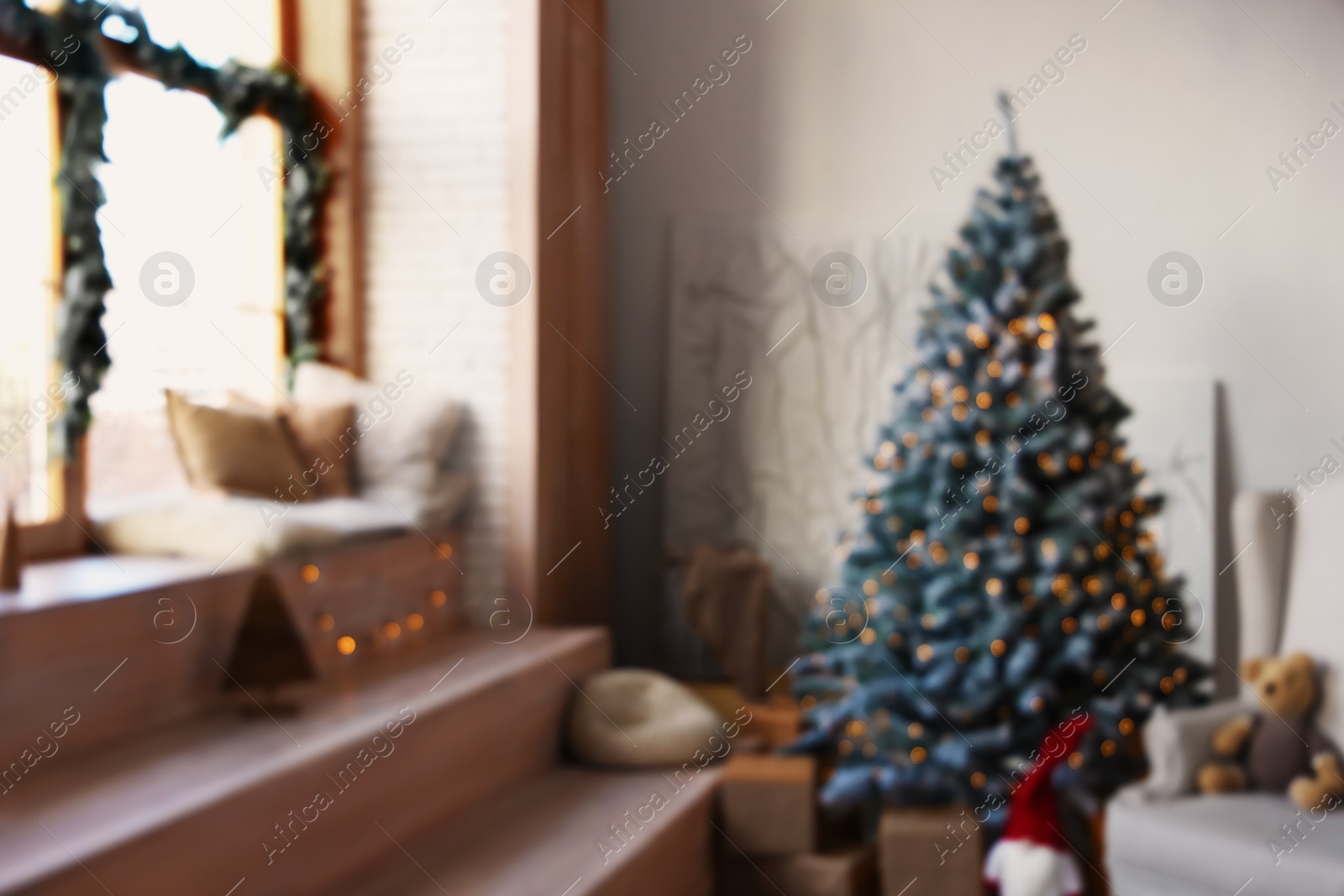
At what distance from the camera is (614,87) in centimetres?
402

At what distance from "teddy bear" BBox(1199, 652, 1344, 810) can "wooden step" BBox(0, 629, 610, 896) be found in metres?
1.61

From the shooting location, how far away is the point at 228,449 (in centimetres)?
290

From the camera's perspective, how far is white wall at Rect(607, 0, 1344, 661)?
327cm

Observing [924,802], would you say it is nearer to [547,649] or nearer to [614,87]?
[547,649]

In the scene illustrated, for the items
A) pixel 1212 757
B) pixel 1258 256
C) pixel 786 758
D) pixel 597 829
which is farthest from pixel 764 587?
pixel 1258 256

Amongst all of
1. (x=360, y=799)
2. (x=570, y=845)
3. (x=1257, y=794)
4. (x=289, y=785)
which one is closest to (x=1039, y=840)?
(x=1257, y=794)

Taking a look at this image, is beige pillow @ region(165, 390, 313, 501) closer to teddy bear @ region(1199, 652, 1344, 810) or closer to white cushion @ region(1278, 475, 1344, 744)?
teddy bear @ region(1199, 652, 1344, 810)

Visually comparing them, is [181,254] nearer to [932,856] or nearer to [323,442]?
[323,442]

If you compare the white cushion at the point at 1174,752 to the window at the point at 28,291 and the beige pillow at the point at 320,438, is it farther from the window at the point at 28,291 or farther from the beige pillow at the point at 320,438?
the window at the point at 28,291

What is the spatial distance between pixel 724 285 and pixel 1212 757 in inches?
82.6

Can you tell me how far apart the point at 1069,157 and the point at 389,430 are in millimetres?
2237

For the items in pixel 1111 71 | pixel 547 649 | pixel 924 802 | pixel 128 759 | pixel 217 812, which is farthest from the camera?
pixel 1111 71

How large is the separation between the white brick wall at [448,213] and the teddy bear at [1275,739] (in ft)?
6.64

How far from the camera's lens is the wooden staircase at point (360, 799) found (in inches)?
71.3
